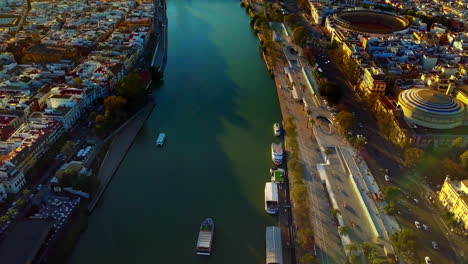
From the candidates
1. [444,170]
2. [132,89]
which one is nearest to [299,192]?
[444,170]

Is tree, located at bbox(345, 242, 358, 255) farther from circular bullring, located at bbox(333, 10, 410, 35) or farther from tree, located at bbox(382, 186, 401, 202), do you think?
circular bullring, located at bbox(333, 10, 410, 35)

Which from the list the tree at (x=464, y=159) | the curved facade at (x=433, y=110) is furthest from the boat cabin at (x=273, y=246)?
the curved facade at (x=433, y=110)

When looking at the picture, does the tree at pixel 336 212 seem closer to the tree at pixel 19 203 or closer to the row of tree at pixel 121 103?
the row of tree at pixel 121 103

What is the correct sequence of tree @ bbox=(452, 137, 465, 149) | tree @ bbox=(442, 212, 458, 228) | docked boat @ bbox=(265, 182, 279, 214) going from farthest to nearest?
tree @ bbox=(452, 137, 465, 149) < docked boat @ bbox=(265, 182, 279, 214) < tree @ bbox=(442, 212, 458, 228)

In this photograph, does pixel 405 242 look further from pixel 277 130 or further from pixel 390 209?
pixel 277 130

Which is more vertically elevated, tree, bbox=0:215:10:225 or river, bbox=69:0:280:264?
tree, bbox=0:215:10:225

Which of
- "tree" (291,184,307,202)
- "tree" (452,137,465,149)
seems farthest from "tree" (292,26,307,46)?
"tree" (291,184,307,202)
